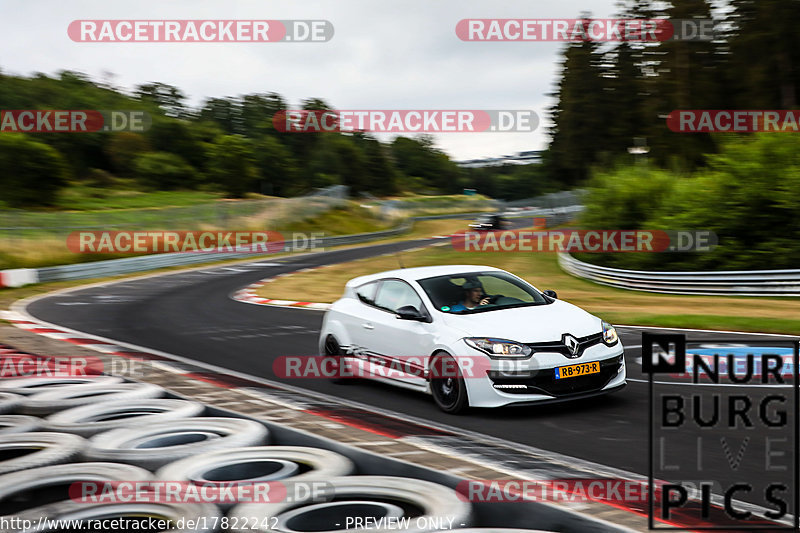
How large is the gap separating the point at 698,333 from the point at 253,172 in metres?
86.3

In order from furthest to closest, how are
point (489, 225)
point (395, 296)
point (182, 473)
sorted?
point (489, 225) < point (395, 296) < point (182, 473)

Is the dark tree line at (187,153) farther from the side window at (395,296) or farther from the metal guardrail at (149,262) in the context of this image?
the side window at (395,296)

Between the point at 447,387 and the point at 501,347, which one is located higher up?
the point at 501,347

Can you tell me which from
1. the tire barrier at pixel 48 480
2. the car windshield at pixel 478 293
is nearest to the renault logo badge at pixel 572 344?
the car windshield at pixel 478 293

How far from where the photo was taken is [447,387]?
8.09m

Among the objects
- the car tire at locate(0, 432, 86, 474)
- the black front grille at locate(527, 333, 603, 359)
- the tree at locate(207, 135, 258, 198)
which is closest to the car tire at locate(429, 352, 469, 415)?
the black front grille at locate(527, 333, 603, 359)

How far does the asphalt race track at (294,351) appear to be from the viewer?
6.61 meters

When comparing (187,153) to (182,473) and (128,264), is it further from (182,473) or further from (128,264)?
(182,473)

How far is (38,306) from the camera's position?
20.9 m

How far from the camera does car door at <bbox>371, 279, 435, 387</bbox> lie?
8.41 metres

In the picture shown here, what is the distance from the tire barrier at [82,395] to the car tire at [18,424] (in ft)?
1.46

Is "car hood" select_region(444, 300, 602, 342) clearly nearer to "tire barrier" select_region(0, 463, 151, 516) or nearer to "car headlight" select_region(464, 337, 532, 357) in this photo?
"car headlight" select_region(464, 337, 532, 357)

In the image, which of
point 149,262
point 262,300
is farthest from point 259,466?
point 149,262

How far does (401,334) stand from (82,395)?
3171 mm
